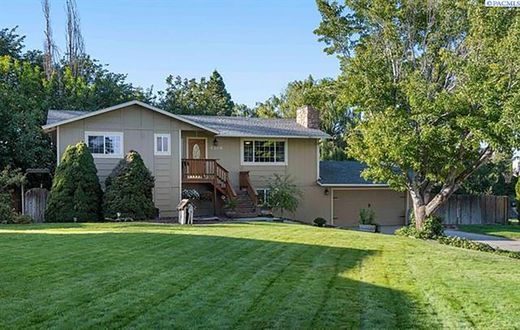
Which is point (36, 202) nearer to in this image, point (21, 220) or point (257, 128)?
point (21, 220)

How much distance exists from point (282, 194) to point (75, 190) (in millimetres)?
8190

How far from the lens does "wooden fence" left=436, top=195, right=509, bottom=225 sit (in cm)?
2784

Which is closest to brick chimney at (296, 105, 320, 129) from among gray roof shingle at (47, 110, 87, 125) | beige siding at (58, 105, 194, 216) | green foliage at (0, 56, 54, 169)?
beige siding at (58, 105, 194, 216)

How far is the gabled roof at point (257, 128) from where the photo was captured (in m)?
23.6

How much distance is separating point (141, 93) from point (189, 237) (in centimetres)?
2733

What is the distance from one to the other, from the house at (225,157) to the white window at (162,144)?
39 mm

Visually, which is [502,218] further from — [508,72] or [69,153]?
[69,153]

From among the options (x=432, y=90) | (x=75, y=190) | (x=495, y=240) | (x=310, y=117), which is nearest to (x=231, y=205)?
(x=75, y=190)

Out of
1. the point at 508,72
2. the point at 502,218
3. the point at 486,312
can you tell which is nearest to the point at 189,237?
the point at 486,312

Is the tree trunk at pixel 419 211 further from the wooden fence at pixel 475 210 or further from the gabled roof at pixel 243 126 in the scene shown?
the wooden fence at pixel 475 210

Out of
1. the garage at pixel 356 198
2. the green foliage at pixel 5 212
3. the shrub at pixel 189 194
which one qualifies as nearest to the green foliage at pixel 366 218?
the garage at pixel 356 198

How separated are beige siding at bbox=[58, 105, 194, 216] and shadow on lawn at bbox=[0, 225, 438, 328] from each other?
410 inches

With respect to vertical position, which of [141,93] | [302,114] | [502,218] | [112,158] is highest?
[141,93]

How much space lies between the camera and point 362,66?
58.0ft
